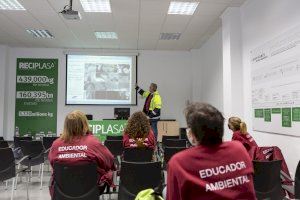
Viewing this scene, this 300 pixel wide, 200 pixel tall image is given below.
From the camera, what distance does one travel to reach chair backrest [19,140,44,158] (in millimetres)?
5059

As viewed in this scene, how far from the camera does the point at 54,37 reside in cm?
874

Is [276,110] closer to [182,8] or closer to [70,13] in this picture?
[182,8]

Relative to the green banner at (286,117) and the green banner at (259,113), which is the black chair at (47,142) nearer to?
the green banner at (259,113)

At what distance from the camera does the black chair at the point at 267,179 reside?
2.97 m

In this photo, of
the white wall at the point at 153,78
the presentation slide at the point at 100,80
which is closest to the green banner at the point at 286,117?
the white wall at the point at 153,78

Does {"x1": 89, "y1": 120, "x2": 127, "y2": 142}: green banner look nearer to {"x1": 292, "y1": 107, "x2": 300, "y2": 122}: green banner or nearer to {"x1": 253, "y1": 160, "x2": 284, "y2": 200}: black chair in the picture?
{"x1": 292, "y1": 107, "x2": 300, "y2": 122}: green banner

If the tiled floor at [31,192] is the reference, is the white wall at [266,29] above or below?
above

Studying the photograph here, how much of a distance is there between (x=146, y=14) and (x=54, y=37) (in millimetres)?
3387

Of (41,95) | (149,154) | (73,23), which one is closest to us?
(149,154)

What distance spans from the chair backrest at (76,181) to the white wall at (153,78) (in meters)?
7.42

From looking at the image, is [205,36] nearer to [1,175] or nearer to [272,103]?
[272,103]

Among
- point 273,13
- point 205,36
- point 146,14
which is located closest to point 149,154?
point 273,13

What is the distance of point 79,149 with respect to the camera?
9.23 feet

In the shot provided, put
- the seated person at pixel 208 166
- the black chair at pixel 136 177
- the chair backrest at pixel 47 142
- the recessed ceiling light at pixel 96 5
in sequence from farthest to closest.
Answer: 1. the recessed ceiling light at pixel 96 5
2. the chair backrest at pixel 47 142
3. the black chair at pixel 136 177
4. the seated person at pixel 208 166
